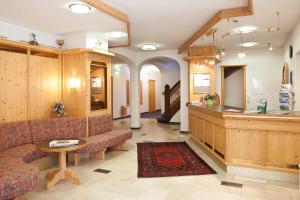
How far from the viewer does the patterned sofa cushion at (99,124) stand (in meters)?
5.22

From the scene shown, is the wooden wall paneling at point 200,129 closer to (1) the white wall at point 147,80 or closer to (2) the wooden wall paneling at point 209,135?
(2) the wooden wall paneling at point 209,135

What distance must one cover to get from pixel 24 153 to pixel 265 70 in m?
7.61

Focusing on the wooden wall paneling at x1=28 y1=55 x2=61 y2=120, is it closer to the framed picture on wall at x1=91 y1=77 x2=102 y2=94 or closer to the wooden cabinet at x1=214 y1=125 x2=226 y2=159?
the framed picture on wall at x1=91 y1=77 x2=102 y2=94

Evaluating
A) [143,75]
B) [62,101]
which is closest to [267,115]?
[62,101]

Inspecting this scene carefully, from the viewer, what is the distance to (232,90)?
8914mm

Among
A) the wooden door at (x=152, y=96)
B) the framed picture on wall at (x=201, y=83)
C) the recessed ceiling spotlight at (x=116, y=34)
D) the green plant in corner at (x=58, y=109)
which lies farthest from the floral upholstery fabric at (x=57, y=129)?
the wooden door at (x=152, y=96)

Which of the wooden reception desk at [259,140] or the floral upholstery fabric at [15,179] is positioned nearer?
the floral upholstery fabric at [15,179]

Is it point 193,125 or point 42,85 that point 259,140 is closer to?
point 193,125

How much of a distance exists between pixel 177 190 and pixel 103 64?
355cm

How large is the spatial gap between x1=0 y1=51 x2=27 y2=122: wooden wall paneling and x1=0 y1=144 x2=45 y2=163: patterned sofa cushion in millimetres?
757

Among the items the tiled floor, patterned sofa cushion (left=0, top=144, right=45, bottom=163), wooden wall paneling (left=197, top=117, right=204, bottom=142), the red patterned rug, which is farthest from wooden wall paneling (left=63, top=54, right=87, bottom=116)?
wooden wall paneling (left=197, top=117, right=204, bottom=142)

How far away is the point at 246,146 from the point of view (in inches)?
154

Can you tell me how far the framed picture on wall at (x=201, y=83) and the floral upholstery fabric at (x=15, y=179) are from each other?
5.73 metres

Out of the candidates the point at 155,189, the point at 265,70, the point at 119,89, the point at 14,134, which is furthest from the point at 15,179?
the point at 119,89
